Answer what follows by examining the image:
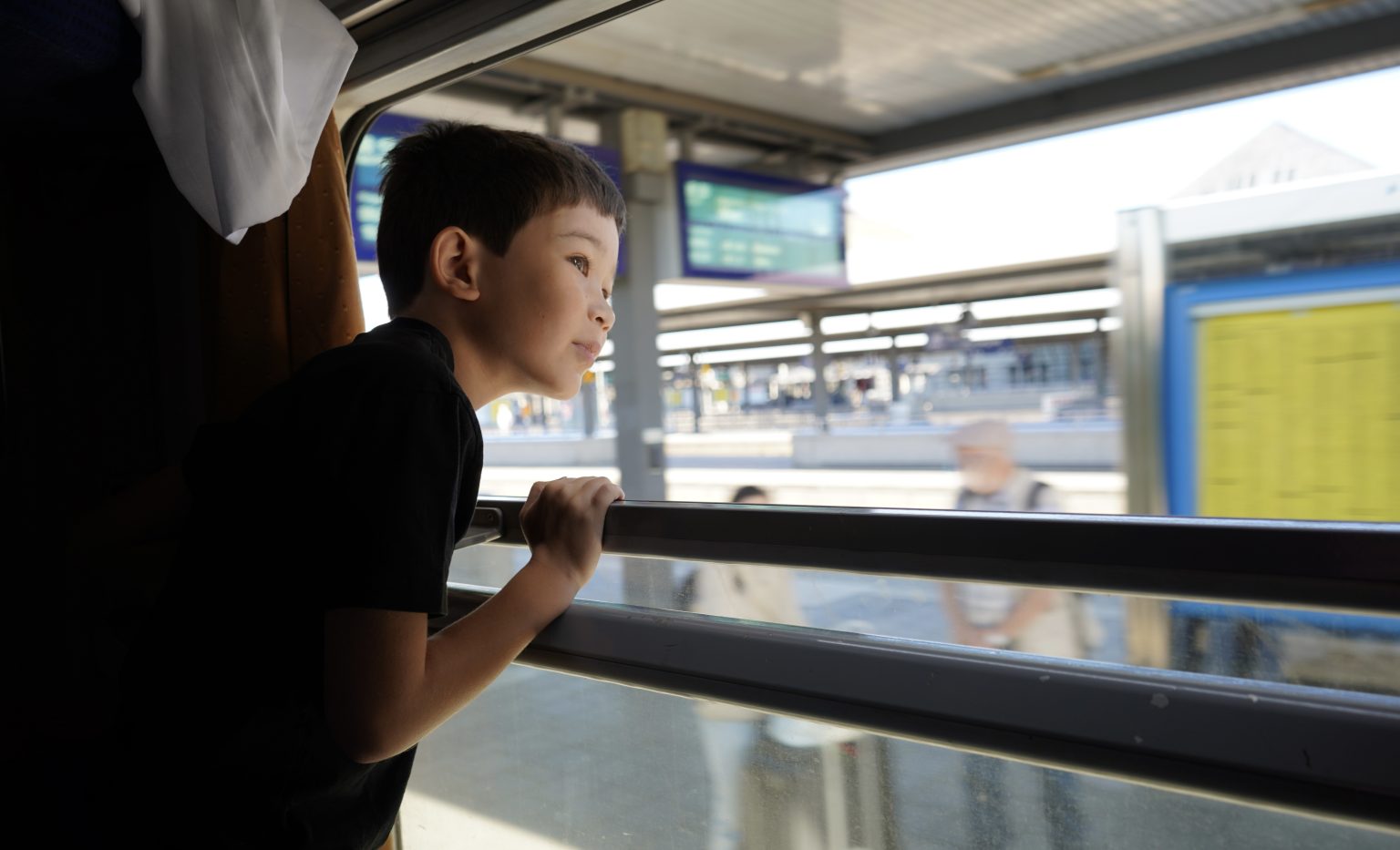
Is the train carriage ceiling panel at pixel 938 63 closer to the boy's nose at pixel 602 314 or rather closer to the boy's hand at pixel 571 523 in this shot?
the boy's nose at pixel 602 314

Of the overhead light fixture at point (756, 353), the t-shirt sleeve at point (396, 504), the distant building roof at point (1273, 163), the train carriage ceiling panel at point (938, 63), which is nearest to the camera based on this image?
the t-shirt sleeve at point (396, 504)

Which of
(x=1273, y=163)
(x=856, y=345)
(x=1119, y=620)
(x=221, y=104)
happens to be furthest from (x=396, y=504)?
(x=856, y=345)

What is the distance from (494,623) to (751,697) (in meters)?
0.27

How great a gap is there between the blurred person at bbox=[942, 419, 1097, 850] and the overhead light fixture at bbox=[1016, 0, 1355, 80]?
2.15 meters

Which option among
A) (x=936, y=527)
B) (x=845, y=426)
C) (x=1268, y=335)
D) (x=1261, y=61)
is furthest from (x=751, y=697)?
(x=845, y=426)

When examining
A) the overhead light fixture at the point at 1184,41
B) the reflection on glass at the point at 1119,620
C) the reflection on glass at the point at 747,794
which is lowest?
the reflection on glass at the point at 747,794

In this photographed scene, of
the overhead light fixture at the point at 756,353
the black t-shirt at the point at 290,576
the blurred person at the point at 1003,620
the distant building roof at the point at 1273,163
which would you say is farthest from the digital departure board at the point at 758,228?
the black t-shirt at the point at 290,576

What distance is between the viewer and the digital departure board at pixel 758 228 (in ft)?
18.2

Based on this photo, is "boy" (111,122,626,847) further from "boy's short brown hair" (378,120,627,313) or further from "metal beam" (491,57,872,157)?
"metal beam" (491,57,872,157)

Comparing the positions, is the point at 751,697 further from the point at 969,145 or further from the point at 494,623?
the point at 969,145

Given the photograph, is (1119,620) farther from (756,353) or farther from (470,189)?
→ (756,353)

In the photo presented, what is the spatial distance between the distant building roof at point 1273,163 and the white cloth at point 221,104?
2626 mm

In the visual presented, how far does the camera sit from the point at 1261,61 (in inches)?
180

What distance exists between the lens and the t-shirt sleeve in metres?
0.79
